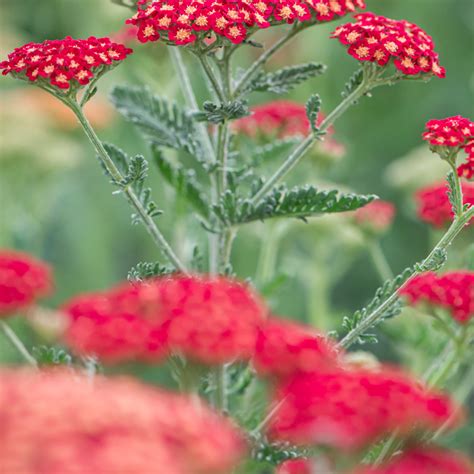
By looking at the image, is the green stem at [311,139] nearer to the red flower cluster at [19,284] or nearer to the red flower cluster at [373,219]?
the red flower cluster at [19,284]

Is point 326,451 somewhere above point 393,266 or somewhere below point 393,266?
above

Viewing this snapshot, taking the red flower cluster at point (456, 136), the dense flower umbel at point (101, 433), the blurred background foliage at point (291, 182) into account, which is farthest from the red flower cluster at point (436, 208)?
the dense flower umbel at point (101, 433)

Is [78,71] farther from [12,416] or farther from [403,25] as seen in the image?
[12,416]

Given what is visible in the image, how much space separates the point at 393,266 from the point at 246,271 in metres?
0.56

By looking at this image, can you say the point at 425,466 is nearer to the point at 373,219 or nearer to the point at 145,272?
the point at 145,272

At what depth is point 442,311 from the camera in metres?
1.39

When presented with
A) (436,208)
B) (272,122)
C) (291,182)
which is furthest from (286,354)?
(291,182)

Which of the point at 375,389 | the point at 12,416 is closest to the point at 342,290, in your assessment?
the point at 375,389

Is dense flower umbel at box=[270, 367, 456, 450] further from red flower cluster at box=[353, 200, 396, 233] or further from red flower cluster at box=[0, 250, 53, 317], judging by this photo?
red flower cluster at box=[353, 200, 396, 233]

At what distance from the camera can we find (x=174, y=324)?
94 cm

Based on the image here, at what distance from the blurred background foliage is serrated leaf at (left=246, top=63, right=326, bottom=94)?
1.06 ft

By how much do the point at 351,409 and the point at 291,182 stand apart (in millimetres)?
1371

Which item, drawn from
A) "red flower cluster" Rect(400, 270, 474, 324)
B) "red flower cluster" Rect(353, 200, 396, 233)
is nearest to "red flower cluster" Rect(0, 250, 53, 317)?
"red flower cluster" Rect(400, 270, 474, 324)

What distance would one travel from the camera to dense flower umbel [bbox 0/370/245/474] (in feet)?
2.03
